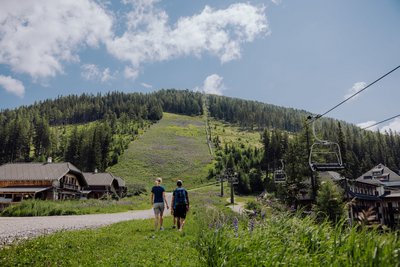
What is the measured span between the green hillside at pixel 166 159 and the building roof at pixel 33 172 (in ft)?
111

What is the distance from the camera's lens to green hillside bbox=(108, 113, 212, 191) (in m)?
95.3

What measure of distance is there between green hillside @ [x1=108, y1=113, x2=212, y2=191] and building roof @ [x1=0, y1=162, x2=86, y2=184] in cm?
3398

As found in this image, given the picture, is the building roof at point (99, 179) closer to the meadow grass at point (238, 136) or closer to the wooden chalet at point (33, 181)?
the wooden chalet at point (33, 181)

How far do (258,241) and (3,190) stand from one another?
2159 inches

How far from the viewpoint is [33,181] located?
5231 cm

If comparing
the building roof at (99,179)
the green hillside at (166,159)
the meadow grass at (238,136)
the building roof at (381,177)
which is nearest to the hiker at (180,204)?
the building roof at (99,179)

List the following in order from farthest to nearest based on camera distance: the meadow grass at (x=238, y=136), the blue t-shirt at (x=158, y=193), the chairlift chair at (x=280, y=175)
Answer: the meadow grass at (x=238, y=136) < the chairlift chair at (x=280, y=175) < the blue t-shirt at (x=158, y=193)

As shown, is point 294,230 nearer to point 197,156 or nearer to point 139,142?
point 197,156

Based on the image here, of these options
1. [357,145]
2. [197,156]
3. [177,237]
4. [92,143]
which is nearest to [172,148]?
[197,156]

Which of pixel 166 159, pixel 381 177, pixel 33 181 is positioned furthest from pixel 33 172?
pixel 381 177

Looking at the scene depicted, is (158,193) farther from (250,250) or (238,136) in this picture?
(238,136)

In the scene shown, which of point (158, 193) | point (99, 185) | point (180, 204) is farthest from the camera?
point (99, 185)

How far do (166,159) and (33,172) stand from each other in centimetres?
5930

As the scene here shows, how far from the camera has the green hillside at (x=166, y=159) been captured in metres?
95.3
